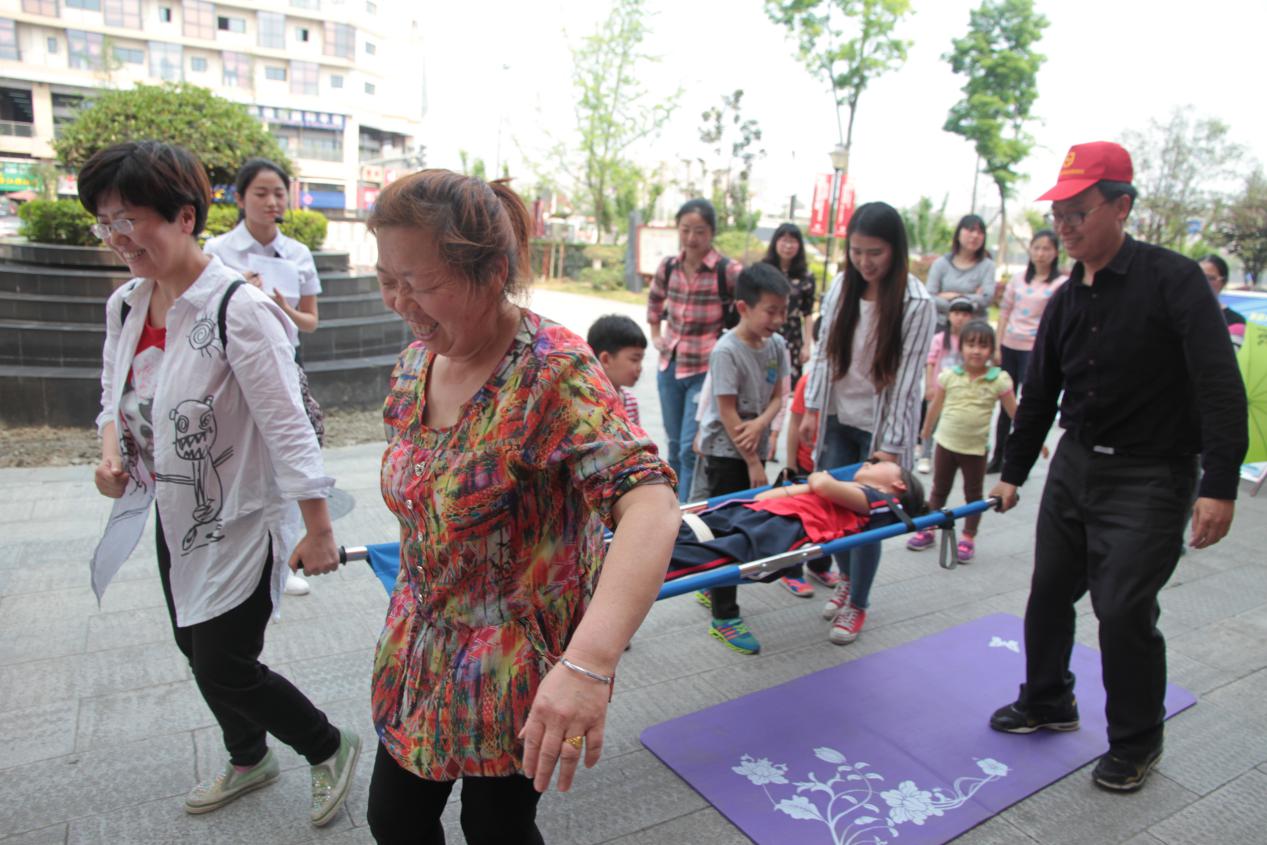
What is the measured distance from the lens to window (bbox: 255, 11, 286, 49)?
4931 cm

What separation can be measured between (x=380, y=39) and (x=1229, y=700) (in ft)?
201

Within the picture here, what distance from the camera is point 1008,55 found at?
2597 centimetres

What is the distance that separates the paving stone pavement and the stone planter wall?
1490mm

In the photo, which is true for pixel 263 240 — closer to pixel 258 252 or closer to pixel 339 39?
pixel 258 252

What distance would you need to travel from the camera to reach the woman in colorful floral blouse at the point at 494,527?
115cm

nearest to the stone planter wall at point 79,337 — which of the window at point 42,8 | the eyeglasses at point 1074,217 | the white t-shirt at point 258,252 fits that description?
the white t-shirt at point 258,252

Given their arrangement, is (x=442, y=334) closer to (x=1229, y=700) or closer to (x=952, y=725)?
(x=952, y=725)

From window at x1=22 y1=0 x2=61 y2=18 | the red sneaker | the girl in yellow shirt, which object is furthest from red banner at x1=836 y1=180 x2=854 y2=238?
window at x1=22 y1=0 x2=61 y2=18

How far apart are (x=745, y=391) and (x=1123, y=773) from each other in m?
1.90

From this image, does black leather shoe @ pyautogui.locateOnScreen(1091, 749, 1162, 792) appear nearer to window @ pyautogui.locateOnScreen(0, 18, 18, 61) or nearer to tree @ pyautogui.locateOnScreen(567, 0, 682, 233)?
tree @ pyautogui.locateOnScreen(567, 0, 682, 233)

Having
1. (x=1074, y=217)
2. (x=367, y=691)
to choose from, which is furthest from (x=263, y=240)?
(x=1074, y=217)

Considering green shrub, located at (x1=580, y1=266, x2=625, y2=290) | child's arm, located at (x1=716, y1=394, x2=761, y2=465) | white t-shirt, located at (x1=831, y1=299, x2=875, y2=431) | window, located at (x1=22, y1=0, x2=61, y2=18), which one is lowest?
green shrub, located at (x1=580, y1=266, x2=625, y2=290)

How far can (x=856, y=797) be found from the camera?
2.50 m

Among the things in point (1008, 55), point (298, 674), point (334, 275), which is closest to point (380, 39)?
point (1008, 55)
